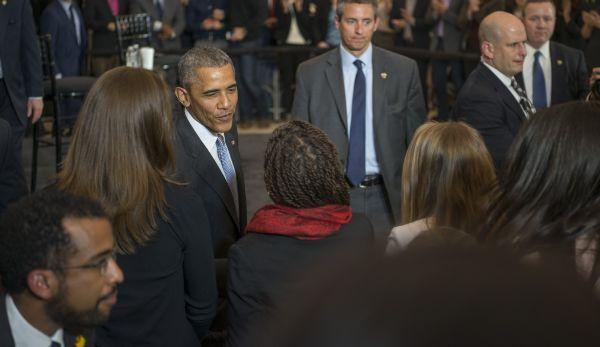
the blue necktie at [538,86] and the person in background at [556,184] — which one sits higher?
the person in background at [556,184]

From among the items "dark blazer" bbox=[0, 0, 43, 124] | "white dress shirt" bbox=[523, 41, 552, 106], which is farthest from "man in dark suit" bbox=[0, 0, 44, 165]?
"white dress shirt" bbox=[523, 41, 552, 106]

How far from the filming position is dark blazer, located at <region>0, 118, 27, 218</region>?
358 cm

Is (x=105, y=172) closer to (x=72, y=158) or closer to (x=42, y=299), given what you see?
(x=72, y=158)

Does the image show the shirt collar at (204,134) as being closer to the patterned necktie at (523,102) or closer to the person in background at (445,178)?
the person in background at (445,178)

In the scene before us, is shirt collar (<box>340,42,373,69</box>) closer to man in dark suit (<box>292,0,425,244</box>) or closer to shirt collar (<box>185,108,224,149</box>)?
man in dark suit (<box>292,0,425,244</box>)

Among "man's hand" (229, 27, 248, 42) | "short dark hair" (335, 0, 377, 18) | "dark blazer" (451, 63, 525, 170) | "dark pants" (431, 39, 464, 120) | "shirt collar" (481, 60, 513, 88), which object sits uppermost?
"short dark hair" (335, 0, 377, 18)

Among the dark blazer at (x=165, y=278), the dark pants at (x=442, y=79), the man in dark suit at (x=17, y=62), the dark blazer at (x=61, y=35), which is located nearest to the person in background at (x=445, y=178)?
the dark blazer at (x=165, y=278)

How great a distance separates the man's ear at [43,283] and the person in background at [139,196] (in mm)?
681

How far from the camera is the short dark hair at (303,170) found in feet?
9.16

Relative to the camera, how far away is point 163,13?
12289mm

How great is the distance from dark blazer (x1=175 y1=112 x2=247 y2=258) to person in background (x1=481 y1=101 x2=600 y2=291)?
5.08 ft

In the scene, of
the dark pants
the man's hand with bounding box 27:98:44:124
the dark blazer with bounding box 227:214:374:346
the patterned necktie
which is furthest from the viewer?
the dark pants

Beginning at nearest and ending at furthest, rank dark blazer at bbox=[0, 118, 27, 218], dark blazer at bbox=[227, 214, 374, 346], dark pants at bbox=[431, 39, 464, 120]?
dark blazer at bbox=[227, 214, 374, 346]
dark blazer at bbox=[0, 118, 27, 218]
dark pants at bbox=[431, 39, 464, 120]

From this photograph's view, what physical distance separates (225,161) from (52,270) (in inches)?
69.8
